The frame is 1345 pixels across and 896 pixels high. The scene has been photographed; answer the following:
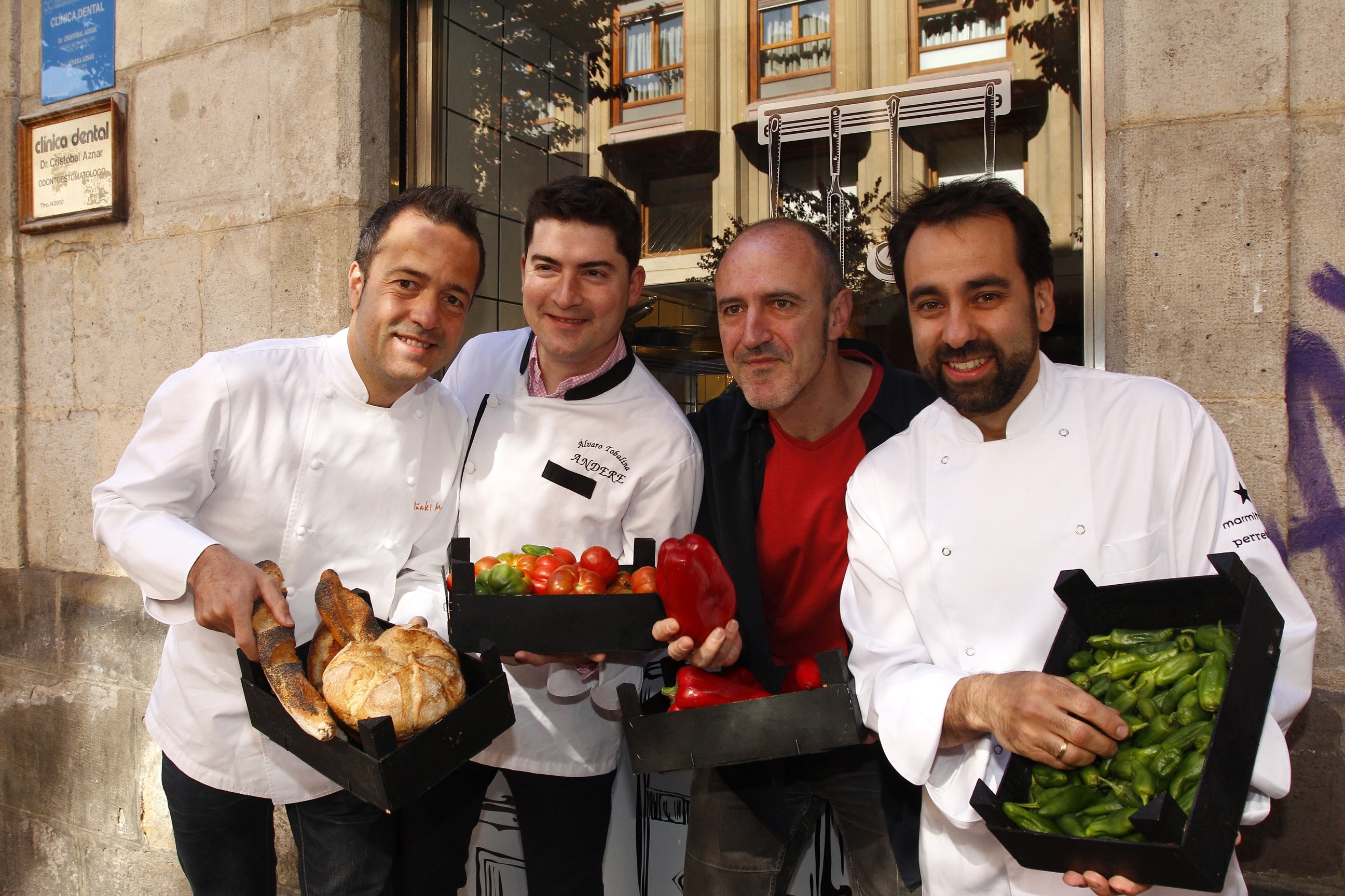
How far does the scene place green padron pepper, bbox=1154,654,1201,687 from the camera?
1445 millimetres

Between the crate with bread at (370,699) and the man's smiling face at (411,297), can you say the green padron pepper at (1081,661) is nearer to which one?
the crate with bread at (370,699)

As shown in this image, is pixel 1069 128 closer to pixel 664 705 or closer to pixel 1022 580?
pixel 1022 580

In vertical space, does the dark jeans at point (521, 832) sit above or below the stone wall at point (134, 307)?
below

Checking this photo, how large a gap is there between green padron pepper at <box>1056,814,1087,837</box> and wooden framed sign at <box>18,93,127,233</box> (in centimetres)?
432

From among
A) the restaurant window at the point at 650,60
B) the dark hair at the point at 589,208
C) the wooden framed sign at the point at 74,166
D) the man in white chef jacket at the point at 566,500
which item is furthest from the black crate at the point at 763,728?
the wooden framed sign at the point at 74,166

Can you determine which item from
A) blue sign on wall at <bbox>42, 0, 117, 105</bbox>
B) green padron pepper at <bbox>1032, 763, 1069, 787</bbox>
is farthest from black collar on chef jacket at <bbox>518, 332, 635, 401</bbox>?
blue sign on wall at <bbox>42, 0, 117, 105</bbox>

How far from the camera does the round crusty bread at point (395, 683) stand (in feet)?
5.45

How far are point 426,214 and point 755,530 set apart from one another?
1.20 meters

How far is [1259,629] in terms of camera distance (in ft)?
4.59

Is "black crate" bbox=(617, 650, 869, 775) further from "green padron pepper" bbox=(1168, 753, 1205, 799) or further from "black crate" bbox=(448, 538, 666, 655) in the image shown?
"green padron pepper" bbox=(1168, 753, 1205, 799)

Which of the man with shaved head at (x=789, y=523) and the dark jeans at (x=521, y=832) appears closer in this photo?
the man with shaved head at (x=789, y=523)

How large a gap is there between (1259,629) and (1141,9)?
186 centimetres

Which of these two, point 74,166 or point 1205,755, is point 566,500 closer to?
point 1205,755

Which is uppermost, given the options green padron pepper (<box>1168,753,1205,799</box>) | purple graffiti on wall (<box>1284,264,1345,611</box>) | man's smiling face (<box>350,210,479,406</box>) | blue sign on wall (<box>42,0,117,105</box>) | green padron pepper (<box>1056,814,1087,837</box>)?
blue sign on wall (<box>42,0,117,105</box>)
